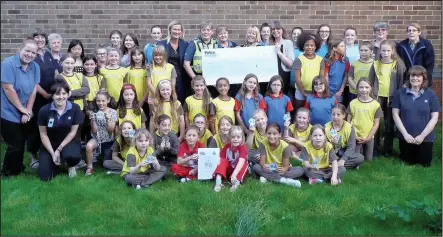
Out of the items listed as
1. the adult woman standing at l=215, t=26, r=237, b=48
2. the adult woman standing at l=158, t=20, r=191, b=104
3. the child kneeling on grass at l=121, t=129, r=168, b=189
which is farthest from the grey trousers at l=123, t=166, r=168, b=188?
the adult woman standing at l=215, t=26, r=237, b=48

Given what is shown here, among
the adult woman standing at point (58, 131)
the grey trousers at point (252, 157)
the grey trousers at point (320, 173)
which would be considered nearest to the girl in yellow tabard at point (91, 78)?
the adult woman standing at point (58, 131)

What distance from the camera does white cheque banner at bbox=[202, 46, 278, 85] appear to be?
27.6ft

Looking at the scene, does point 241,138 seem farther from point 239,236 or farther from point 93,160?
point 93,160

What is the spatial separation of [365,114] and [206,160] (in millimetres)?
2191

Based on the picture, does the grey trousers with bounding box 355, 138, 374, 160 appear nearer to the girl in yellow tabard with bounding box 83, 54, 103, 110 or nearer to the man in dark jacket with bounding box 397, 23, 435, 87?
the man in dark jacket with bounding box 397, 23, 435, 87

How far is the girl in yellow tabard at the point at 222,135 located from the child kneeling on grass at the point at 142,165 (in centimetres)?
66

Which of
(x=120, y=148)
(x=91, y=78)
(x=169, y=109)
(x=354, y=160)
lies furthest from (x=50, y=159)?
(x=354, y=160)

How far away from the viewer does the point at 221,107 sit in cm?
769

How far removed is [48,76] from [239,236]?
369cm

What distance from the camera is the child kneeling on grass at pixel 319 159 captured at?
6824mm

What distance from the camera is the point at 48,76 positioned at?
774 centimetres

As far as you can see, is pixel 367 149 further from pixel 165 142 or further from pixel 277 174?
pixel 165 142

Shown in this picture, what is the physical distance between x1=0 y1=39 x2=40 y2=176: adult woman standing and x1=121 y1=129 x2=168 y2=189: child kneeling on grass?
1387 mm

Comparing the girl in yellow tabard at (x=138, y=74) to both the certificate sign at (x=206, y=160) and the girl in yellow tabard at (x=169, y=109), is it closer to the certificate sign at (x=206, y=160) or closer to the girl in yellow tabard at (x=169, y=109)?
the girl in yellow tabard at (x=169, y=109)
